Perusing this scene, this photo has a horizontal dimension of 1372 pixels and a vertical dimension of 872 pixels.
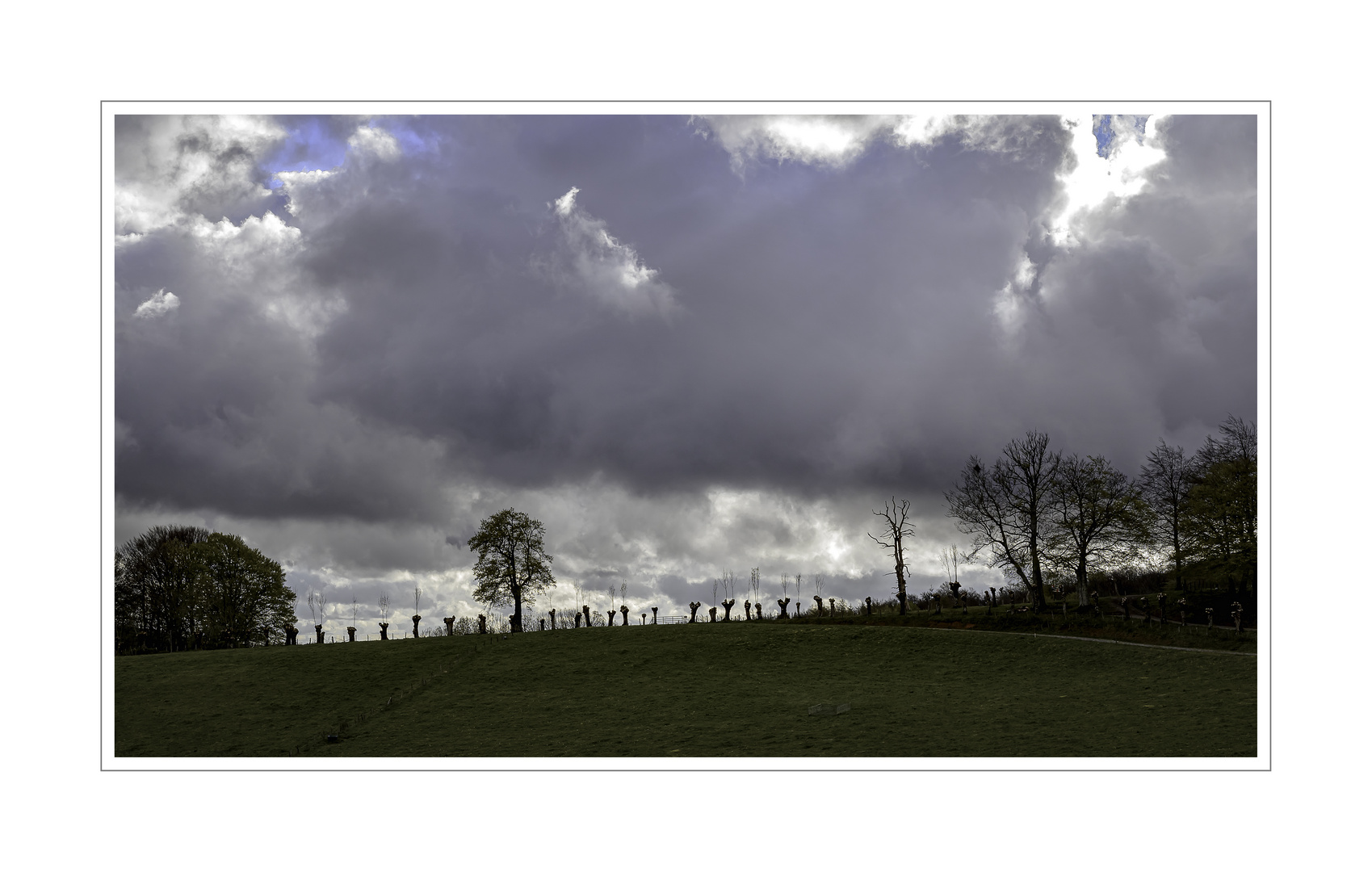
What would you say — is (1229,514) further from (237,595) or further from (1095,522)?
(237,595)

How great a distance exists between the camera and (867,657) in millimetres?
28594

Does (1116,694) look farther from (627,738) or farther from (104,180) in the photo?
(104,180)

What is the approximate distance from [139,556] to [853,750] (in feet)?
156

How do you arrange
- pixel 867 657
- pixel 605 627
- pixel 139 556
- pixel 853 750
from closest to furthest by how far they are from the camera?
pixel 853 750
pixel 867 657
pixel 605 627
pixel 139 556

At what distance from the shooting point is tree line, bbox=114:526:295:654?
43969 millimetres

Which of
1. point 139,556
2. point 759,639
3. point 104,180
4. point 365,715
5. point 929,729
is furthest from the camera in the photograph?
point 139,556

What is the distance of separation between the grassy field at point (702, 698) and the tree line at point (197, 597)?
44.6 feet

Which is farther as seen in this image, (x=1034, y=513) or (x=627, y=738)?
(x=1034, y=513)

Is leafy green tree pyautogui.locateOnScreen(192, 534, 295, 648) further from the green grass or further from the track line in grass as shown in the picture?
the track line in grass

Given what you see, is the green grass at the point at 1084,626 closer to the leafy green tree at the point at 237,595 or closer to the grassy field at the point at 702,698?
the grassy field at the point at 702,698

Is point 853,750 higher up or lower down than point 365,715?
higher up

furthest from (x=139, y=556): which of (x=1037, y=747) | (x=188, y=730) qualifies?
(x=1037, y=747)

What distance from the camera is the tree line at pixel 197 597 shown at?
4397cm

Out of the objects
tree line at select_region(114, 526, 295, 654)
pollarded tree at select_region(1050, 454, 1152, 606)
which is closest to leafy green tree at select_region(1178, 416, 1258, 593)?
pollarded tree at select_region(1050, 454, 1152, 606)
